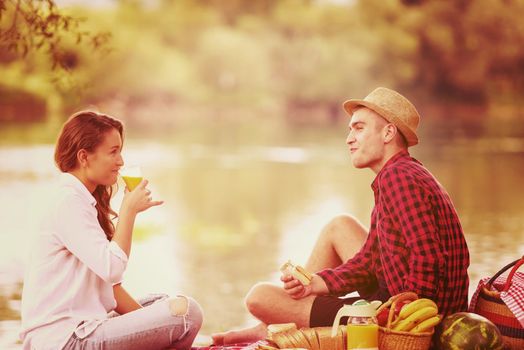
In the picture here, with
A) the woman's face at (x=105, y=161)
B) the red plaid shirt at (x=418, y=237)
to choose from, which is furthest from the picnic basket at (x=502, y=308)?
the woman's face at (x=105, y=161)

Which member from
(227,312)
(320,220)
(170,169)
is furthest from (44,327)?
(170,169)

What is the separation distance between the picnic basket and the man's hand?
528 millimetres

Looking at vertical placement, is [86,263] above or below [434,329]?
above

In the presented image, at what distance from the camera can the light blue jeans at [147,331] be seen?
9.19ft

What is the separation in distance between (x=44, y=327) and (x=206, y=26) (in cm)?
5557

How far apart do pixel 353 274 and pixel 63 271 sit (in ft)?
3.46

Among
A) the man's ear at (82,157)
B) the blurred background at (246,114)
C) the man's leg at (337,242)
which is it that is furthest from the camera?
the blurred background at (246,114)

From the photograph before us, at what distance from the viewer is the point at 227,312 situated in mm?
5801

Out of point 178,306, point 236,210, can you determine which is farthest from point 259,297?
point 236,210

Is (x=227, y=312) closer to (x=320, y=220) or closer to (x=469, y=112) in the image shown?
(x=320, y=220)

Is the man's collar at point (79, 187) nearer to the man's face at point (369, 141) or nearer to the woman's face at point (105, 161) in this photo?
the woman's face at point (105, 161)

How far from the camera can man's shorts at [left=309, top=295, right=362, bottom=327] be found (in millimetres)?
3266

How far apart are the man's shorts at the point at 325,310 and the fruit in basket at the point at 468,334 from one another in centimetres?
44

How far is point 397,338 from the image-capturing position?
Result: 2830 millimetres
